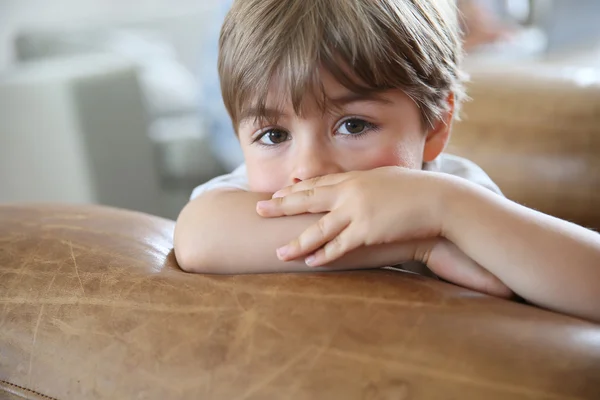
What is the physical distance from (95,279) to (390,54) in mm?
403

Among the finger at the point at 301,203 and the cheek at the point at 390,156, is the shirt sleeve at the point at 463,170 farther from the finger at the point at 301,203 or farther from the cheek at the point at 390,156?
the finger at the point at 301,203

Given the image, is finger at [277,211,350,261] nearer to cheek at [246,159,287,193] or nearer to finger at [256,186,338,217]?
finger at [256,186,338,217]

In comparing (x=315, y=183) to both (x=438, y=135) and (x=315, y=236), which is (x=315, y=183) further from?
(x=438, y=135)

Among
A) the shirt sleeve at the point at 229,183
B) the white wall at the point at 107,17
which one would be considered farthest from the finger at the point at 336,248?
the white wall at the point at 107,17

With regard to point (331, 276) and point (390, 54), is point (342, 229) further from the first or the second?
point (390, 54)

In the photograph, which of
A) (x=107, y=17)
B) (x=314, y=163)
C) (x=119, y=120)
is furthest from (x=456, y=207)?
(x=107, y=17)

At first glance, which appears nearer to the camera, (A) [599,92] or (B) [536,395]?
(B) [536,395]

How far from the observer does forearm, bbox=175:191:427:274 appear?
2.37 ft

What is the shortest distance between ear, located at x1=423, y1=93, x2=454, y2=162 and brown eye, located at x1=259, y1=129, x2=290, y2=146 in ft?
0.69

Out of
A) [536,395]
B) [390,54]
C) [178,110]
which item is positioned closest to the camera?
[536,395]

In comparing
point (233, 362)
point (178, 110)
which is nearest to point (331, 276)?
point (233, 362)

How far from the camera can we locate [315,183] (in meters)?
0.76

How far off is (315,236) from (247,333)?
0.14 meters

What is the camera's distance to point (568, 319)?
2.04ft
